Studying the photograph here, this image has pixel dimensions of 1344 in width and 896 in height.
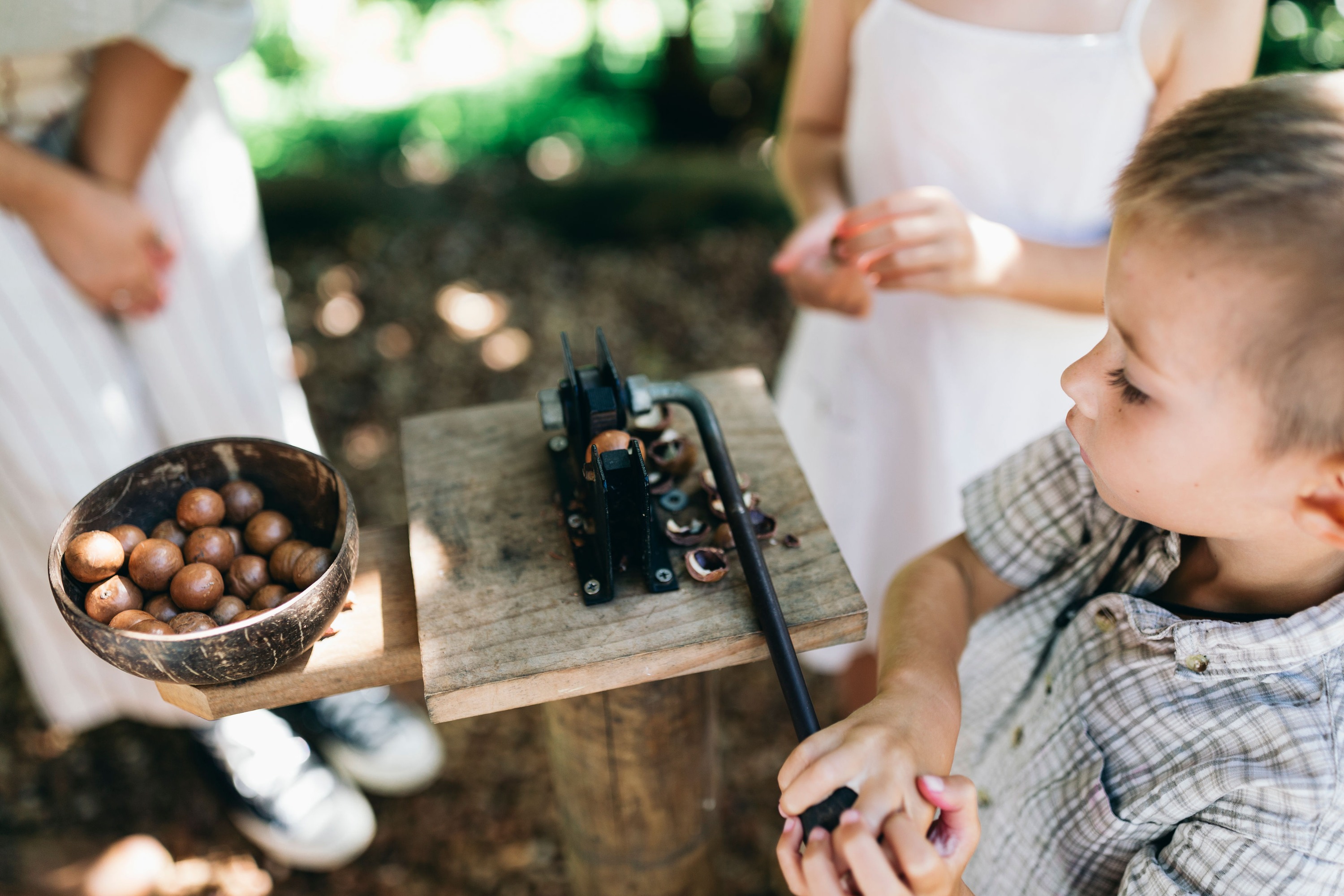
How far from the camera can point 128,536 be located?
0.94 m

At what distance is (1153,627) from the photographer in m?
1.01

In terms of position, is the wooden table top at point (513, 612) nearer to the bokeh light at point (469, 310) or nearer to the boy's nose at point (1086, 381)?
the boy's nose at point (1086, 381)

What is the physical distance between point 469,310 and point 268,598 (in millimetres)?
2600

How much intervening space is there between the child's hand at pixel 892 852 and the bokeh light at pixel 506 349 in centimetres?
254

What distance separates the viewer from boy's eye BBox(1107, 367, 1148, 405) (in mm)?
838

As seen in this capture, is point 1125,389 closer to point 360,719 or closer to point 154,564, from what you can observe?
point 154,564

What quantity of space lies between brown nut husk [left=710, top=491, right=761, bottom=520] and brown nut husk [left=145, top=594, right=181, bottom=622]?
1.86ft

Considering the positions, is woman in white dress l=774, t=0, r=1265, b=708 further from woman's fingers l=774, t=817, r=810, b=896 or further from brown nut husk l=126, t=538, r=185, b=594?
brown nut husk l=126, t=538, r=185, b=594

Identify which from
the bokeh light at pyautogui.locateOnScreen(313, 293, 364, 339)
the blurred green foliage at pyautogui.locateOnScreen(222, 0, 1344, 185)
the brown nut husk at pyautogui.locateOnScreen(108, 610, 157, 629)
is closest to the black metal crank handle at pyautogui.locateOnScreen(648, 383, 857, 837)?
the brown nut husk at pyautogui.locateOnScreen(108, 610, 157, 629)

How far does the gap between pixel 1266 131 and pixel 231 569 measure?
1042mm

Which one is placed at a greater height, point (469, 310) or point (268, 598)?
point (268, 598)

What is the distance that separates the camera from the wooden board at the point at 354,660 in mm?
931

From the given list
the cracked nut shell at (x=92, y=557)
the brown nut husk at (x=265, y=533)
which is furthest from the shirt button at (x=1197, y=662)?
the cracked nut shell at (x=92, y=557)

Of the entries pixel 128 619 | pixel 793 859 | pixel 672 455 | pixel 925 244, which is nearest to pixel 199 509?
pixel 128 619
